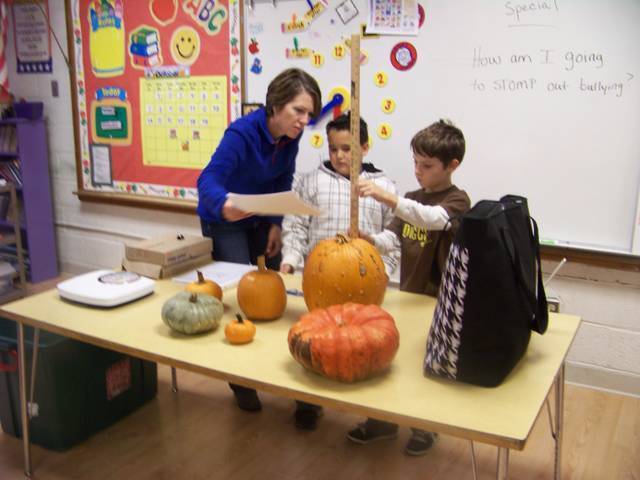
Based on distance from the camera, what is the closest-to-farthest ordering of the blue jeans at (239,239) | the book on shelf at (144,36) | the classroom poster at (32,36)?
1. the blue jeans at (239,239)
2. the book on shelf at (144,36)
3. the classroom poster at (32,36)

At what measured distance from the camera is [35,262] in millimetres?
4316

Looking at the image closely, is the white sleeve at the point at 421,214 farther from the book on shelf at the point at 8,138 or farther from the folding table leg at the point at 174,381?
the book on shelf at the point at 8,138

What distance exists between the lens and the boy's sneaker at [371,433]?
230 centimetres

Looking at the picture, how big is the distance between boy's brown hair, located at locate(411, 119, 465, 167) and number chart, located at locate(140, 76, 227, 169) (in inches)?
69.4

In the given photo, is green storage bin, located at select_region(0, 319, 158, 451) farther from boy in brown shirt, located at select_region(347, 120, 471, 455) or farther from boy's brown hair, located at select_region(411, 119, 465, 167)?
boy's brown hair, located at select_region(411, 119, 465, 167)

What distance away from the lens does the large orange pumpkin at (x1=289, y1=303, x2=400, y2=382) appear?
1.28m

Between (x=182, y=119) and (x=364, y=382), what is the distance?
8.86 feet

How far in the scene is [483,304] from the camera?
125 cm

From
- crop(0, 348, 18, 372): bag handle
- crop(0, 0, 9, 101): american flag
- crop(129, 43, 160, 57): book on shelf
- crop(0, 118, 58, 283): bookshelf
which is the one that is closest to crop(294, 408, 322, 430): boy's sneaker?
crop(0, 348, 18, 372): bag handle

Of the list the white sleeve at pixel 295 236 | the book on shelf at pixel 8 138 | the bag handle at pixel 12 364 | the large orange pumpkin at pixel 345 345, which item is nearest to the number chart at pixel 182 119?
the book on shelf at pixel 8 138

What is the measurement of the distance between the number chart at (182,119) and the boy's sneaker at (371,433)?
6.40 feet

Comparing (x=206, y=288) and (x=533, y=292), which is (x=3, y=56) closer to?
(x=206, y=288)

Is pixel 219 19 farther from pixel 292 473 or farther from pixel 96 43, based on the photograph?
pixel 292 473

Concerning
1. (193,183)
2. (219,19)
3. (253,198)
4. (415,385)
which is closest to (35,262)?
(193,183)
